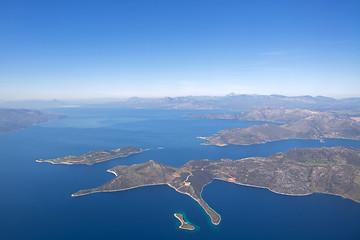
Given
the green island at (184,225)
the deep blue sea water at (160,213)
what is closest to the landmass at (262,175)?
the deep blue sea water at (160,213)

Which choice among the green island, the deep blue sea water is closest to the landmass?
the deep blue sea water

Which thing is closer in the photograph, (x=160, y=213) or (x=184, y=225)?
(x=184, y=225)

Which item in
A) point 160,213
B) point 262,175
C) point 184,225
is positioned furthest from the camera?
point 262,175

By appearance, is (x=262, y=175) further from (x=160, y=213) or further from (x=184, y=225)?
(x=160, y=213)

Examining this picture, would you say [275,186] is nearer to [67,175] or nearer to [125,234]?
[125,234]

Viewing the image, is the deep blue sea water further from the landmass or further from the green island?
the landmass

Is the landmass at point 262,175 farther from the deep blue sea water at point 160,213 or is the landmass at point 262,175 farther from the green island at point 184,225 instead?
the green island at point 184,225

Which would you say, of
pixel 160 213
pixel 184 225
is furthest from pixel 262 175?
pixel 160 213

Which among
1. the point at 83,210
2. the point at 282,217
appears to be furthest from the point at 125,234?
the point at 282,217
